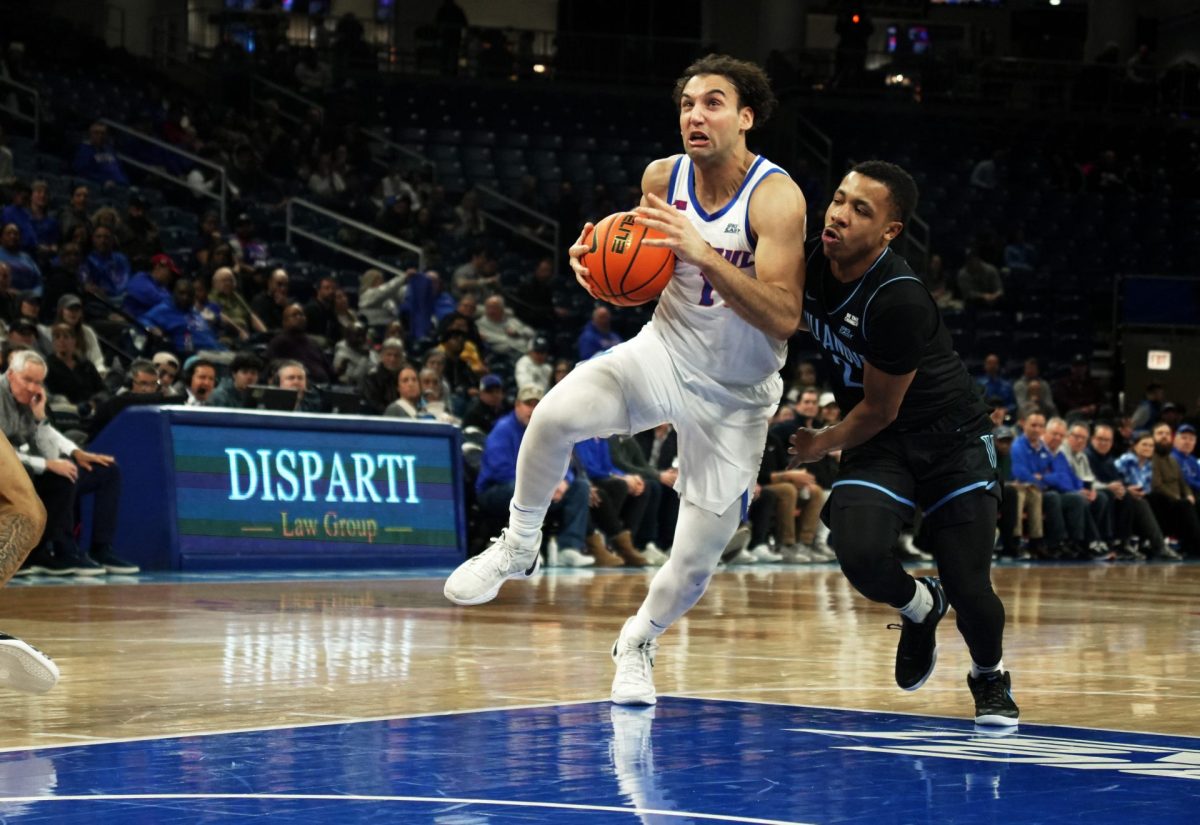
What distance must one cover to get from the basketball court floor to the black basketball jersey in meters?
0.98

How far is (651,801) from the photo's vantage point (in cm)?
384

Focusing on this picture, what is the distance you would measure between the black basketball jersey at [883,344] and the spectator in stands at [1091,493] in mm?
12660

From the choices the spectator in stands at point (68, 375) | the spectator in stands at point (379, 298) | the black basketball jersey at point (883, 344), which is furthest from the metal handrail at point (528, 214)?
the black basketball jersey at point (883, 344)

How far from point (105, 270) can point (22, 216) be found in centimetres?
85

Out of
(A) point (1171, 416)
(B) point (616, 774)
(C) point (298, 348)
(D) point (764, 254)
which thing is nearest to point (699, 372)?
(D) point (764, 254)

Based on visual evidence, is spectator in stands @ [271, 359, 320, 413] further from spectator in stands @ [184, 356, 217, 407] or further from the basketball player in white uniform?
the basketball player in white uniform

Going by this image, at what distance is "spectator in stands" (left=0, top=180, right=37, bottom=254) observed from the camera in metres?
14.8

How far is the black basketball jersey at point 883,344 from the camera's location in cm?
519

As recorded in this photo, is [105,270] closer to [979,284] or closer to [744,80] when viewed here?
[744,80]

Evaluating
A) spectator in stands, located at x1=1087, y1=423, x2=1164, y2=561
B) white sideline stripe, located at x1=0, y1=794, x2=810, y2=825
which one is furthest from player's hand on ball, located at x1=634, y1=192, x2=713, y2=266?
spectator in stands, located at x1=1087, y1=423, x2=1164, y2=561

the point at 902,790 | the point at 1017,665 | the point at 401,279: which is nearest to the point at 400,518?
the point at 401,279

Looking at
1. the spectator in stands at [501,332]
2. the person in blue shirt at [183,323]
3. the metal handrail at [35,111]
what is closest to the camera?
the person in blue shirt at [183,323]

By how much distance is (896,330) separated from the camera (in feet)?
16.8

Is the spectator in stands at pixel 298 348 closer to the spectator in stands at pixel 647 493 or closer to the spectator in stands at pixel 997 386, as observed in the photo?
the spectator in stands at pixel 647 493
